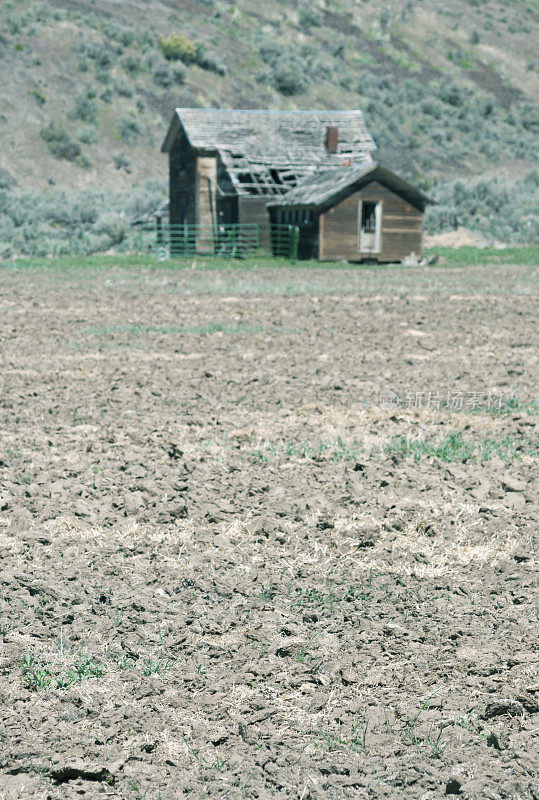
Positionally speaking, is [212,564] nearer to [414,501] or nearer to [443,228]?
[414,501]

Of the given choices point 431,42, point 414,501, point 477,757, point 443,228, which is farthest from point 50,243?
point 431,42

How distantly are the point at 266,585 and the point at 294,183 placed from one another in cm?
3418

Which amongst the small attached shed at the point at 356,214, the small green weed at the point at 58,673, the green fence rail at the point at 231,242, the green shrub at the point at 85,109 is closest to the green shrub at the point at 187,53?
the green shrub at the point at 85,109

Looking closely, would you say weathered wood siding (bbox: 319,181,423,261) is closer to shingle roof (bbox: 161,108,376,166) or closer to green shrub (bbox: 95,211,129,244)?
shingle roof (bbox: 161,108,376,166)

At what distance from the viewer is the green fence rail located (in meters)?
36.6

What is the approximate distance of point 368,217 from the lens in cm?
3697

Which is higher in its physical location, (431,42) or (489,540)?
(431,42)

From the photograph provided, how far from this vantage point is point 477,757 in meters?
3.60

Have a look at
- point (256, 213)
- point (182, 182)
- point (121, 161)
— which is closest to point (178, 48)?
point (121, 161)

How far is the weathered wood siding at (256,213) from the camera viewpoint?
121ft

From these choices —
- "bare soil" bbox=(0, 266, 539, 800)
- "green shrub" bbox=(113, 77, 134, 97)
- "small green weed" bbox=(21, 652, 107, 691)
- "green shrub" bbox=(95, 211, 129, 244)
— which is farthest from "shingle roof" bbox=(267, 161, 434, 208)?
"green shrub" bbox=(113, 77, 134, 97)

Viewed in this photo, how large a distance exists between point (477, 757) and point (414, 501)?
3101 mm

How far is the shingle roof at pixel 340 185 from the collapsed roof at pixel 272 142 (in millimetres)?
Result: 1113

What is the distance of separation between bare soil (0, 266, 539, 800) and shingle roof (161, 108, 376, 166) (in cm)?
2825
